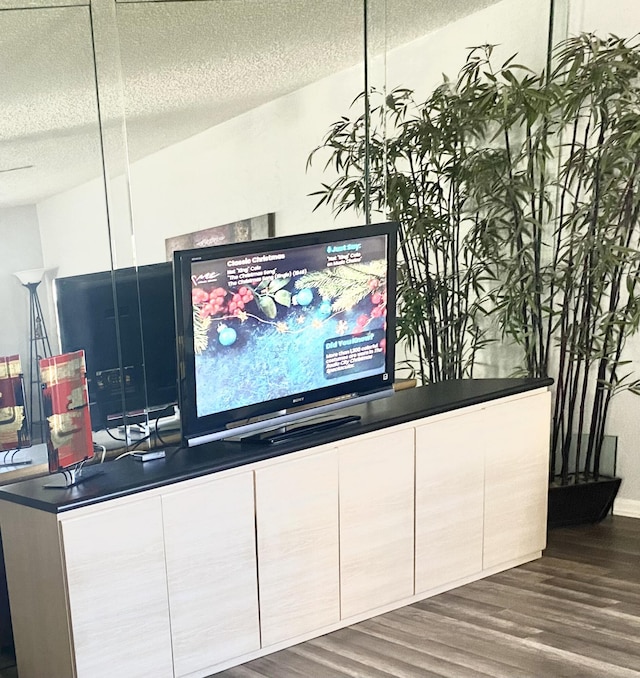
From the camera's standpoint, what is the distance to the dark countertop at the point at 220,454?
269 cm

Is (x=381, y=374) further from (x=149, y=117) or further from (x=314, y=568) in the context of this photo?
(x=149, y=117)

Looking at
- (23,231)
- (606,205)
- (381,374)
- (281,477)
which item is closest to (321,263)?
(381,374)

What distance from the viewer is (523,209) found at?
4.20 metres

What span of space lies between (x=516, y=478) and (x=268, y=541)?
115 cm

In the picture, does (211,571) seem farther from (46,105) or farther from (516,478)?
(46,105)

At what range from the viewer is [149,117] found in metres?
3.24

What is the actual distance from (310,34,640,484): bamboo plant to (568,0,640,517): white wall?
0.07 metres

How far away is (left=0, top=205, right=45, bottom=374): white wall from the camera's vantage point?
10.2 ft

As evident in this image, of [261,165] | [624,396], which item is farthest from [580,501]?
[261,165]

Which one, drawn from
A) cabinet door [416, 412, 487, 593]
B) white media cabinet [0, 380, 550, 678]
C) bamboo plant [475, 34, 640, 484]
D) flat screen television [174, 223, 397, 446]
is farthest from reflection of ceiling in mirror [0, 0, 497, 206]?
cabinet door [416, 412, 487, 593]

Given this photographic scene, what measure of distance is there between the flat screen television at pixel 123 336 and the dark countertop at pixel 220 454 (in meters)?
0.27

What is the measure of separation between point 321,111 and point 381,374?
1091 millimetres

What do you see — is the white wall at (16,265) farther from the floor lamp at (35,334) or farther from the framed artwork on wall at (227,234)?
the framed artwork on wall at (227,234)

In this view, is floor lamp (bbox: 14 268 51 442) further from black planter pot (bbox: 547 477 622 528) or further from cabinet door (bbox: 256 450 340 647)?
black planter pot (bbox: 547 477 622 528)
